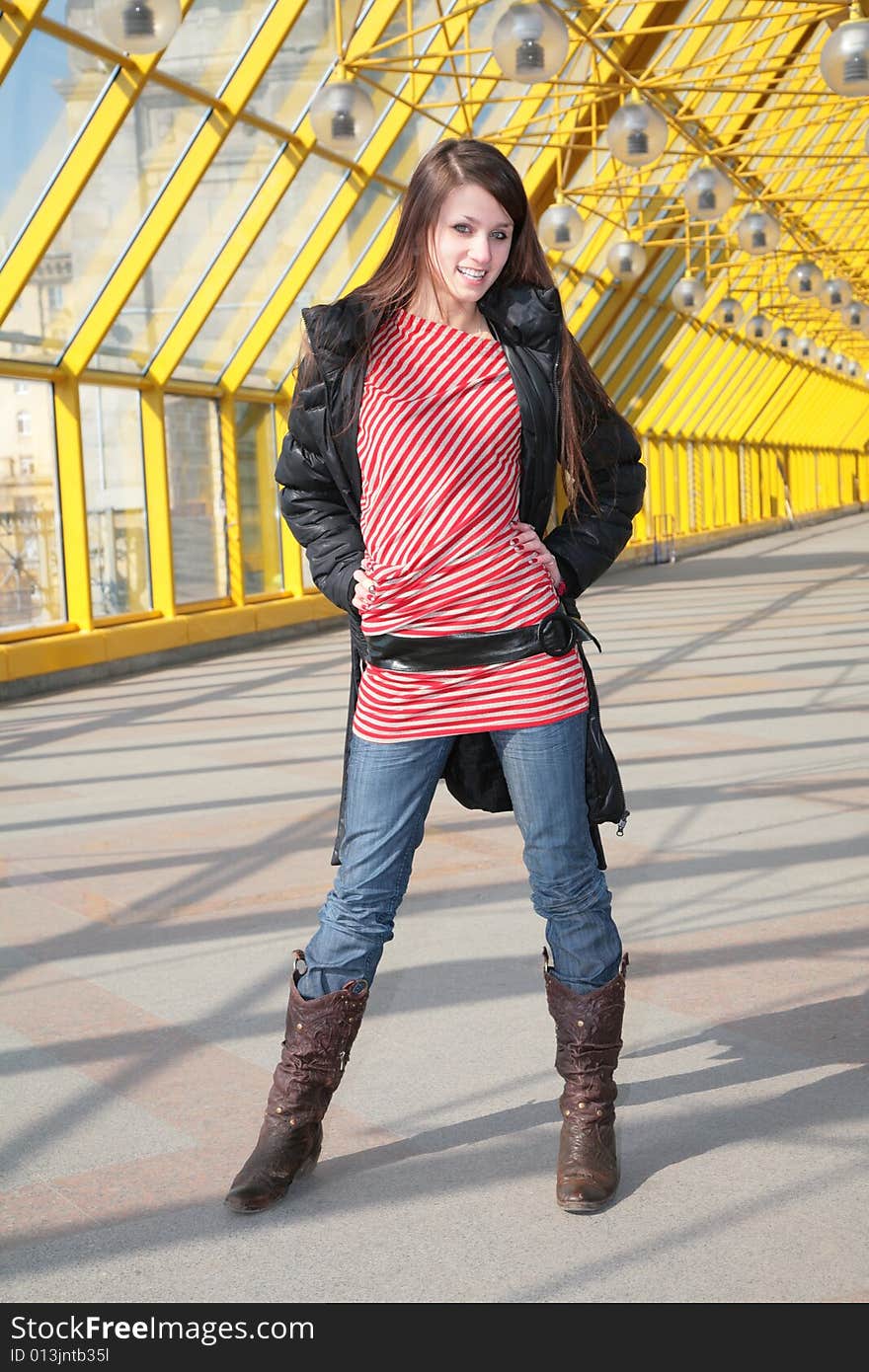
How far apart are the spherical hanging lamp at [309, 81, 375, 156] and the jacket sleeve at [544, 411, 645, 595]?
21.0 ft

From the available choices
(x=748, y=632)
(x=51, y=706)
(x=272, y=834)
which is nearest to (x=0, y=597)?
(x=51, y=706)

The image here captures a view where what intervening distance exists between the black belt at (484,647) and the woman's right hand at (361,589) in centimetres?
8

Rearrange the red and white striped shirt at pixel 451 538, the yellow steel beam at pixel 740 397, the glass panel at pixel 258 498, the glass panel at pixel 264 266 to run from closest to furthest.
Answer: the red and white striped shirt at pixel 451 538
the glass panel at pixel 264 266
the glass panel at pixel 258 498
the yellow steel beam at pixel 740 397

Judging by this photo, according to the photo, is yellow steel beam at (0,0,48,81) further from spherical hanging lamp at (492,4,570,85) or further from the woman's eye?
the woman's eye

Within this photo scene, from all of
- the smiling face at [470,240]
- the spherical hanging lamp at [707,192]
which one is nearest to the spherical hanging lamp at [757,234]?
the spherical hanging lamp at [707,192]

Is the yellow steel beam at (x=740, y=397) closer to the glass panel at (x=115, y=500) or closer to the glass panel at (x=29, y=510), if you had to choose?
the glass panel at (x=115, y=500)

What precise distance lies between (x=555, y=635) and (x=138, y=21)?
5.30 meters

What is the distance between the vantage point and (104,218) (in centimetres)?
1283

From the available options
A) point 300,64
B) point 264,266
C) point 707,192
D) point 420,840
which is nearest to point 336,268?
point 264,266

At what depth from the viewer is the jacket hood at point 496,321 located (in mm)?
2885

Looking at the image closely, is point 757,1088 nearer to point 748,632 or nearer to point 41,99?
point 41,99

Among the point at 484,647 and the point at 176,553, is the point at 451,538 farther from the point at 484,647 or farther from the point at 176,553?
the point at 176,553

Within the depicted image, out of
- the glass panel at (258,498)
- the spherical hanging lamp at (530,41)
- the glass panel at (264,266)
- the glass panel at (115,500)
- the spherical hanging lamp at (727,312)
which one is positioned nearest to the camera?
the spherical hanging lamp at (530,41)

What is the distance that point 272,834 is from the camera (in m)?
6.46
